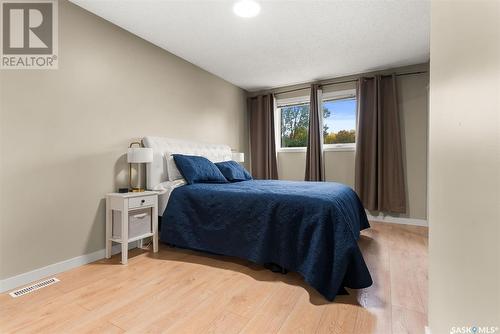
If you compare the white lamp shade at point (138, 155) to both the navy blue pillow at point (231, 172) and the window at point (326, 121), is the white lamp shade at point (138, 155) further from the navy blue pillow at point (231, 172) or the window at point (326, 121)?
the window at point (326, 121)

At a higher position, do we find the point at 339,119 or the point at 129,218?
the point at 339,119

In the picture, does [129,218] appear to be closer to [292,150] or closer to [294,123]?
[292,150]

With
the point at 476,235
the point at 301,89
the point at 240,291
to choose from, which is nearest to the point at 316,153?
the point at 301,89

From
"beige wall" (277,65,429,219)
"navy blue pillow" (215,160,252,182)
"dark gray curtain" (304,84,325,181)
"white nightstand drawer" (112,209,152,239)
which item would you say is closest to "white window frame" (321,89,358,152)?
"dark gray curtain" (304,84,325,181)

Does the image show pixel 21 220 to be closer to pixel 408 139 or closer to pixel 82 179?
pixel 82 179

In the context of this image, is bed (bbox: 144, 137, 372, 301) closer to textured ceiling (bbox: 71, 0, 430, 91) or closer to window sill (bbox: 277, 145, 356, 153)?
textured ceiling (bbox: 71, 0, 430, 91)

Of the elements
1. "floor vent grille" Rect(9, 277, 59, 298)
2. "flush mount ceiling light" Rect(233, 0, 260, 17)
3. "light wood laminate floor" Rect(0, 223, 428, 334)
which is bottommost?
"floor vent grille" Rect(9, 277, 59, 298)

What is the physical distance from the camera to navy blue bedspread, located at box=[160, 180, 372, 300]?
A: 166 centimetres

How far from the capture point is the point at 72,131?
86.4 inches

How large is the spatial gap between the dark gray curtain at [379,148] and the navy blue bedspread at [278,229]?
1270mm

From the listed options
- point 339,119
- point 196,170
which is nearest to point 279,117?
point 339,119

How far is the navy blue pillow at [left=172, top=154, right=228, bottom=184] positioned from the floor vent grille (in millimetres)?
1456

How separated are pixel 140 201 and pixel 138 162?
400 millimetres

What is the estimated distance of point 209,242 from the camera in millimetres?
2354
